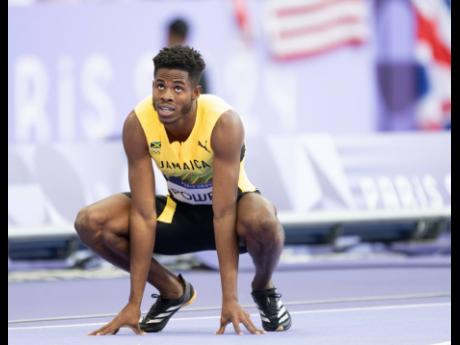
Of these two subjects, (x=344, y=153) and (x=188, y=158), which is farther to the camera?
(x=344, y=153)

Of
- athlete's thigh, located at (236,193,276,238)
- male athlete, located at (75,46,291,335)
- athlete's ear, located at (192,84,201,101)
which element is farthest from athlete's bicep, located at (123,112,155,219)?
athlete's thigh, located at (236,193,276,238)

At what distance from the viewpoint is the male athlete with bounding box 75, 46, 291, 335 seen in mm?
6836

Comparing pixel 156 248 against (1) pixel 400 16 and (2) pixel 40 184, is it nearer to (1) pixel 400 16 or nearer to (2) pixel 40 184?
(2) pixel 40 184

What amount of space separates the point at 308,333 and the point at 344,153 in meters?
5.60

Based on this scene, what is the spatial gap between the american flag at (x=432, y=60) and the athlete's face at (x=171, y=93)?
8079 mm

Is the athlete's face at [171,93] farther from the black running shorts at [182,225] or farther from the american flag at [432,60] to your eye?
the american flag at [432,60]

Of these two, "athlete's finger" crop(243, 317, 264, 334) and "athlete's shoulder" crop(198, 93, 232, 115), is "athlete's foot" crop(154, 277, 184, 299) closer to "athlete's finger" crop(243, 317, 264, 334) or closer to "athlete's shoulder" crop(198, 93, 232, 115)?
"athlete's finger" crop(243, 317, 264, 334)

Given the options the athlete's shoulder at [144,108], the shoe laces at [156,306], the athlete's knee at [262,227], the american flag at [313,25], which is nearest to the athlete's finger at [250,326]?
the athlete's knee at [262,227]

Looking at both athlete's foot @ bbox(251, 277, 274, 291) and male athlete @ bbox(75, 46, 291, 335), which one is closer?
male athlete @ bbox(75, 46, 291, 335)

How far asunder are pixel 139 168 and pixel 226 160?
0.43 meters

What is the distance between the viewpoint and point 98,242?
23.5ft

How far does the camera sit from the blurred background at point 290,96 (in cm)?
1202

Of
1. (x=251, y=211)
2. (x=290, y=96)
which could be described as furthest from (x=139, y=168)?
(x=290, y=96)
